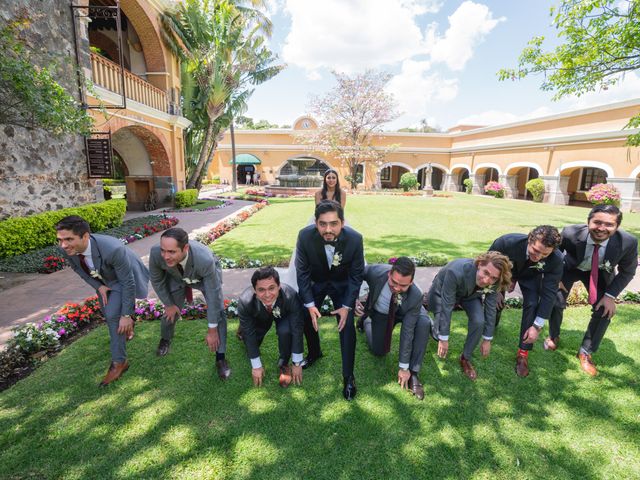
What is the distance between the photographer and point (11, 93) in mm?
5496

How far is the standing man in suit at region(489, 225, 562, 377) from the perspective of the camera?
3378 mm

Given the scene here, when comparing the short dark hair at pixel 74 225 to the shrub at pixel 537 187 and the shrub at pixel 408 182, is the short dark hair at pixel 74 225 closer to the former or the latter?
the shrub at pixel 537 187

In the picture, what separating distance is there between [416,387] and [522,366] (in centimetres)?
128

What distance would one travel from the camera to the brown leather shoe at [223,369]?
335 centimetres

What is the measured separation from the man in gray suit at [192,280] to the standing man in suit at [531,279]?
3083 mm

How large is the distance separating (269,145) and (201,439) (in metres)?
34.4

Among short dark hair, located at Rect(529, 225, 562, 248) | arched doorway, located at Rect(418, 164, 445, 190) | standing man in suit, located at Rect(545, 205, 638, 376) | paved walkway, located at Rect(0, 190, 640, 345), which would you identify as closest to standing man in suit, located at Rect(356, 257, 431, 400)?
short dark hair, located at Rect(529, 225, 562, 248)

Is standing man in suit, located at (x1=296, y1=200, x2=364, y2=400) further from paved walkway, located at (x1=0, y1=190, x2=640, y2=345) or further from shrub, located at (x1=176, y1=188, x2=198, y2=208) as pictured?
shrub, located at (x1=176, y1=188, x2=198, y2=208)

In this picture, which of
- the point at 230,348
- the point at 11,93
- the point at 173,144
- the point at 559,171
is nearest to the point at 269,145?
the point at 173,144

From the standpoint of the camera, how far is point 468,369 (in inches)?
138

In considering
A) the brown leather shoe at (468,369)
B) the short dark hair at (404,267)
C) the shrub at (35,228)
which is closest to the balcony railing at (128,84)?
the shrub at (35,228)

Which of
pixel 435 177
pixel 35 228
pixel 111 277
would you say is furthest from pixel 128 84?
pixel 435 177

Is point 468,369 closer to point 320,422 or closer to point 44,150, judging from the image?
point 320,422

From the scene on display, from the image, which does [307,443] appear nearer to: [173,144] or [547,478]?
[547,478]
